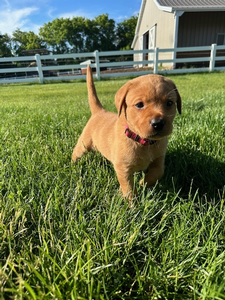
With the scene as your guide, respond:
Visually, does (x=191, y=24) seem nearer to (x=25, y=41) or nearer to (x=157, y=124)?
(x=157, y=124)

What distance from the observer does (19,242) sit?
3.67 ft

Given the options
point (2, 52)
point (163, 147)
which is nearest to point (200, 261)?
point (163, 147)

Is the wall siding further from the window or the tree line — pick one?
the tree line

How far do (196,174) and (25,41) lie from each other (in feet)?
229

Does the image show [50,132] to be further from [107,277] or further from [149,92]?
[107,277]

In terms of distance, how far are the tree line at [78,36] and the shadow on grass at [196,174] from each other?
180 feet

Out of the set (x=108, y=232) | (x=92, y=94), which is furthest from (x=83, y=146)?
(x=108, y=232)

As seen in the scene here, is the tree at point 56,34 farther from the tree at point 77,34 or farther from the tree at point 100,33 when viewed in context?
the tree at point 100,33

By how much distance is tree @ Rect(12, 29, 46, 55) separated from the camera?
58.9m

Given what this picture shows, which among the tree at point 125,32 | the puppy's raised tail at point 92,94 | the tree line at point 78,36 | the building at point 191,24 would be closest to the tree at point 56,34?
the tree line at point 78,36

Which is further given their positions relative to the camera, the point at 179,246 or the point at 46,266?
the point at 179,246

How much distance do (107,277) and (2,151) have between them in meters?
1.49

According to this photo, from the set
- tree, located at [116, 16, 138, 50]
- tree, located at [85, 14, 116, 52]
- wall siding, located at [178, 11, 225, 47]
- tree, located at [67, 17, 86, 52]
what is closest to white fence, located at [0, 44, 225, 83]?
wall siding, located at [178, 11, 225, 47]

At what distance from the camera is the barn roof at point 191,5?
39.9 feet
